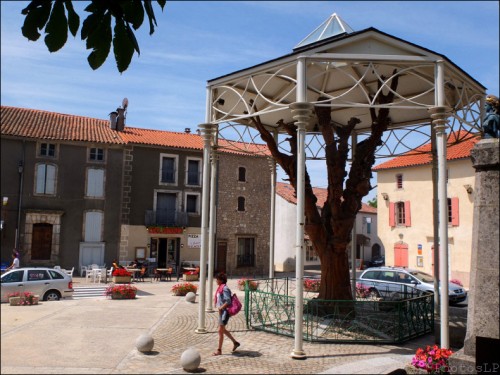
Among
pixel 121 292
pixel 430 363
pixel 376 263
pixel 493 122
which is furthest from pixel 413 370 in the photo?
pixel 376 263

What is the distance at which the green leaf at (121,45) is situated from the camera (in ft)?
10.3

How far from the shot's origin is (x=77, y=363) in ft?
21.4

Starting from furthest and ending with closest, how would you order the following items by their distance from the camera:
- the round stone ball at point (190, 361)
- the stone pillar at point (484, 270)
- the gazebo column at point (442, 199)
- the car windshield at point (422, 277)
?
the car windshield at point (422, 277), the gazebo column at point (442, 199), the round stone ball at point (190, 361), the stone pillar at point (484, 270)

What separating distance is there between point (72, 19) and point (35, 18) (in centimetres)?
24

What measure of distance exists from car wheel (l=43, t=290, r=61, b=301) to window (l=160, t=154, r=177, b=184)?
15.4 m

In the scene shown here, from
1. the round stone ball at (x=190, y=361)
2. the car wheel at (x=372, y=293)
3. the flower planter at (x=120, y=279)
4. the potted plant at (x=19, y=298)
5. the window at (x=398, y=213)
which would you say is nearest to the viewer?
the potted plant at (x=19, y=298)

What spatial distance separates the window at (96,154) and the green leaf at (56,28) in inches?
1039

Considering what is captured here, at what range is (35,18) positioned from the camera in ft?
9.64

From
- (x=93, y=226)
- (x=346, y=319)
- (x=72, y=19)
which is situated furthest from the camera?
(x=93, y=226)

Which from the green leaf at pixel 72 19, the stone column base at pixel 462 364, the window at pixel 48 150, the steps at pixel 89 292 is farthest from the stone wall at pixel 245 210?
the green leaf at pixel 72 19

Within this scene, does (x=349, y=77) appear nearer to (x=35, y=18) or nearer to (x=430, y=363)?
(x=430, y=363)

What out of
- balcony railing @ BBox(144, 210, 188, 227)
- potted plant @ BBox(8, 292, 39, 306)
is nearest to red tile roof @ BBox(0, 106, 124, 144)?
balcony railing @ BBox(144, 210, 188, 227)

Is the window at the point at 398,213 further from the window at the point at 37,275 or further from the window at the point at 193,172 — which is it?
the window at the point at 37,275

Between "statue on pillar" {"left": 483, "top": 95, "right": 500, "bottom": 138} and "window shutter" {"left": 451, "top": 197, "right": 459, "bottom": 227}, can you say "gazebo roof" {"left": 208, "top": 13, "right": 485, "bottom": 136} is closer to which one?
"statue on pillar" {"left": 483, "top": 95, "right": 500, "bottom": 138}
